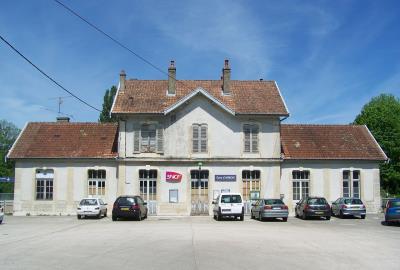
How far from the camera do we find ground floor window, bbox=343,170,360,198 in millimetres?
35656

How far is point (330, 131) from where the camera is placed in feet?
126

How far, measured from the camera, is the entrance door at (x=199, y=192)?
33.5 metres

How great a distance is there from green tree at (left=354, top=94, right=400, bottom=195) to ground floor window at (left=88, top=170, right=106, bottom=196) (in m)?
36.7

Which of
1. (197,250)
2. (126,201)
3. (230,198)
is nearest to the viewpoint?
(197,250)

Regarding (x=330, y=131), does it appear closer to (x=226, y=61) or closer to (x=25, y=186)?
(x=226, y=61)

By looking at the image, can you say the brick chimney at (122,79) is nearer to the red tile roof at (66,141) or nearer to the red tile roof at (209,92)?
the red tile roof at (209,92)

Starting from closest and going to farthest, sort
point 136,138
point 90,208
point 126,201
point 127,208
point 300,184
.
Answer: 1. point 127,208
2. point 126,201
3. point 90,208
4. point 136,138
5. point 300,184

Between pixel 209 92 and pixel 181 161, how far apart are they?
558cm

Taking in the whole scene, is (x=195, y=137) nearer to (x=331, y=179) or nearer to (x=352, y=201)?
(x=331, y=179)

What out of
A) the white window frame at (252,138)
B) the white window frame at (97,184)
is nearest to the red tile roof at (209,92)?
the white window frame at (252,138)

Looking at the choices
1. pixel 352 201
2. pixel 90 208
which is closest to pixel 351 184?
pixel 352 201

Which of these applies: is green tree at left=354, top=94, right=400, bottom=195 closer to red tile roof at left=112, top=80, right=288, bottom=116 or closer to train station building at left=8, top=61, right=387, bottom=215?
train station building at left=8, top=61, right=387, bottom=215

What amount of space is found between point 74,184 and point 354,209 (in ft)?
60.5

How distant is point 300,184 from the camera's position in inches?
1387
